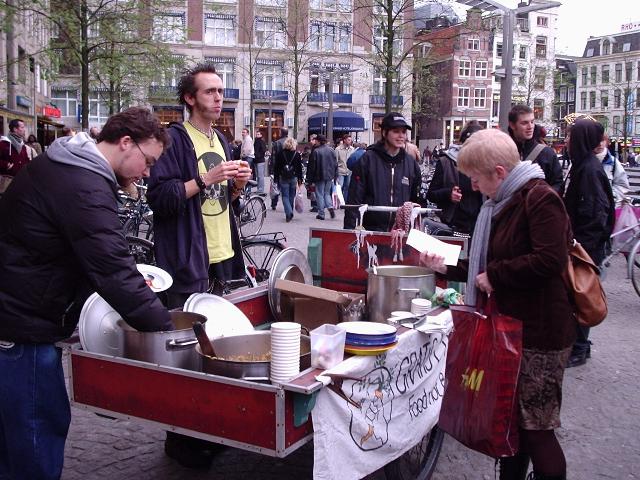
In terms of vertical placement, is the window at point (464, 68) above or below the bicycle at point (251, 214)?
above

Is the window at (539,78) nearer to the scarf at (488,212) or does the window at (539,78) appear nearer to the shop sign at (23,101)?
the shop sign at (23,101)

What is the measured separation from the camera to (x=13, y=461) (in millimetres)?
2438

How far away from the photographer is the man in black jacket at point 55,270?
2277mm

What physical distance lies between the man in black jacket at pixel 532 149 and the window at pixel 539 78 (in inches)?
1606

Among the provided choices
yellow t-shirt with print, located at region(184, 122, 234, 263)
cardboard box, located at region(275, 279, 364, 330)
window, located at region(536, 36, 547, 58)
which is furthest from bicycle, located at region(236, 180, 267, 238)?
window, located at region(536, 36, 547, 58)

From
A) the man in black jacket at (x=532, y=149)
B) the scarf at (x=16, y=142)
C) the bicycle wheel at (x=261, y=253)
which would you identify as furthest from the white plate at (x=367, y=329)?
the scarf at (x=16, y=142)

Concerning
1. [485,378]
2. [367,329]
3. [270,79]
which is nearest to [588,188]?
[485,378]

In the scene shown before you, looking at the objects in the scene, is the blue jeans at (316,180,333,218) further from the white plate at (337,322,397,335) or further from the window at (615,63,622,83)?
the window at (615,63,622,83)

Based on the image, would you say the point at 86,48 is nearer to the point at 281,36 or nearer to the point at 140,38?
the point at 140,38

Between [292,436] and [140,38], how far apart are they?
1461 centimetres

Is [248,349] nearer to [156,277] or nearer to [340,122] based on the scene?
[156,277]

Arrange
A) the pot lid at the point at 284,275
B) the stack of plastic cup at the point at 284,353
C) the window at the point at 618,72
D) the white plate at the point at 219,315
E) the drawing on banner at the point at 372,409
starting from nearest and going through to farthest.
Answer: the stack of plastic cup at the point at 284,353, the drawing on banner at the point at 372,409, the white plate at the point at 219,315, the pot lid at the point at 284,275, the window at the point at 618,72

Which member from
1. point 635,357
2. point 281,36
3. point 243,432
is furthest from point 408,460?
point 281,36

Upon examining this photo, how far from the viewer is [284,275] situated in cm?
376
